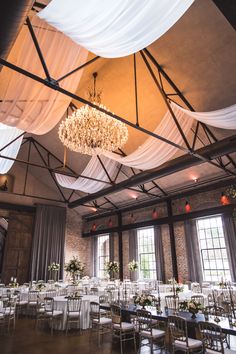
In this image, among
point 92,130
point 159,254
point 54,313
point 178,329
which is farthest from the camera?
point 159,254

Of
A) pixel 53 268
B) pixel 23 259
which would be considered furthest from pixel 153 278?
pixel 23 259

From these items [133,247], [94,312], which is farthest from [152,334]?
[133,247]

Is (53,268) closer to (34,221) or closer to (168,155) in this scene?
(34,221)

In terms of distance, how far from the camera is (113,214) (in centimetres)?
1406

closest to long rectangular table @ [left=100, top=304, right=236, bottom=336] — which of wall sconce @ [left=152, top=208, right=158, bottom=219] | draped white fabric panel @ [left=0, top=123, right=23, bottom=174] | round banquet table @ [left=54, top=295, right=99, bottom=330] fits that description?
round banquet table @ [left=54, top=295, right=99, bottom=330]

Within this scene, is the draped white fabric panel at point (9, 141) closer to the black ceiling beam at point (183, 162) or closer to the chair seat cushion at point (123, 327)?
the black ceiling beam at point (183, 162)

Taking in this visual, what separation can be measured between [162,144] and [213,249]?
18.1ft

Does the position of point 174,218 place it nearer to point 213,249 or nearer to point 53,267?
point 213,249

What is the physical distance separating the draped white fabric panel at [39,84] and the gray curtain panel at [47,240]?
9.17 meters

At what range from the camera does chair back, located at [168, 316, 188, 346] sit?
400cm

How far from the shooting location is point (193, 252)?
32.0 feet

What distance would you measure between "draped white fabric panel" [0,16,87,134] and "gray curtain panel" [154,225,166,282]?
767 centimetres

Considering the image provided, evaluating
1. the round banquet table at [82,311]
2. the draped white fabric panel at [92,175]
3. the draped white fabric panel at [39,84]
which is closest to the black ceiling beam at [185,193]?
the draped white fabric panel at [92,175]

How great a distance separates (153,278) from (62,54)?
33.7ft
